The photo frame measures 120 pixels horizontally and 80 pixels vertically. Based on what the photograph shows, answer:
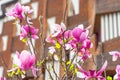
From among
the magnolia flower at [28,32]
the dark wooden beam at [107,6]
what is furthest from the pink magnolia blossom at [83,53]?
the dark wooden beam at [107,6]

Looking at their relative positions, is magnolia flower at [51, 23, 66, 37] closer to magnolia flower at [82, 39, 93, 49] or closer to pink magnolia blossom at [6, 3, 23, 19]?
magnolia flower at [82, 39, 93, 49]

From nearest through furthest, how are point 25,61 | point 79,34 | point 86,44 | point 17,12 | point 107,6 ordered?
point 25,61 < point 79,34 < point 86,44 < point 17,12 < point 107,6

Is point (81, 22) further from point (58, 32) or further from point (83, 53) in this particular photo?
point (58, 32)

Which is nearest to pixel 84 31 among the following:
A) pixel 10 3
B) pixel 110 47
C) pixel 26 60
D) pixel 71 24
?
pixel 26 60

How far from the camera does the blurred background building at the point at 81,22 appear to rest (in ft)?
28.4

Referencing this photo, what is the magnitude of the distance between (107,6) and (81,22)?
1857 mm

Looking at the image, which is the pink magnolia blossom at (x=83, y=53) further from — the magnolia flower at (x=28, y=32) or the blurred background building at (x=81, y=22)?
the blurred background building at (x=81, y=22)

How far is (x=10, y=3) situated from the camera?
45.4 ft

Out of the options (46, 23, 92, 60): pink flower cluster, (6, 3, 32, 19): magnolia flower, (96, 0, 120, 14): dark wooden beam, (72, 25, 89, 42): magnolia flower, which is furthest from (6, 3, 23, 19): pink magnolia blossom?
(96, 0, 120, 14): dark wooden beam

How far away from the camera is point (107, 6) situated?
30.3ft

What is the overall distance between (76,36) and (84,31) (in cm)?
6

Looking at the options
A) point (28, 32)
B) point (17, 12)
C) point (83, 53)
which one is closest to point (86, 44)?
point (83, 53)

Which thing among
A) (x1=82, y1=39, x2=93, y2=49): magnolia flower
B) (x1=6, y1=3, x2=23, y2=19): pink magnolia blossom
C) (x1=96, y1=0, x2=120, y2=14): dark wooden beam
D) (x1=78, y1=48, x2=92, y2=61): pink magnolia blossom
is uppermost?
(x1=96, y1=0, x2=120, y2=14): dark wooden beam

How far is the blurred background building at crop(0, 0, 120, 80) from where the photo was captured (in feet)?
28.4
